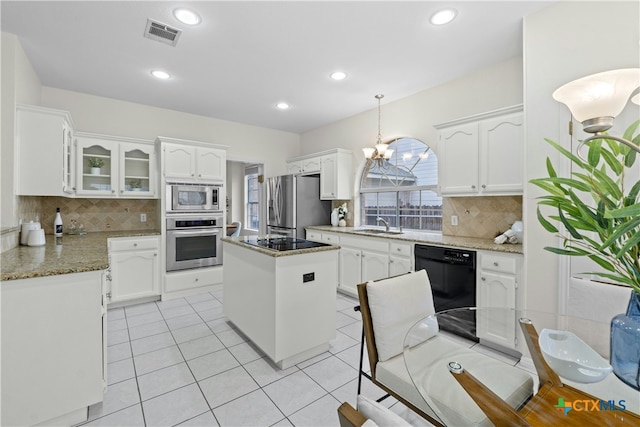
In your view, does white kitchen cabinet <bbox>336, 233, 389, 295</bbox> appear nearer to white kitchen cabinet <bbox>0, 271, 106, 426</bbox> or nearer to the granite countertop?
the granite countertop

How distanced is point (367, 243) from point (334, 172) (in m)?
1.41

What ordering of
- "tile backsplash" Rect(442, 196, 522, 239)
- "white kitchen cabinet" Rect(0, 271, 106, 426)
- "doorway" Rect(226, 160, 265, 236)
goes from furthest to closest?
"doorway" Rect(226, 160, 265, 236)
"tile backsplash" Rect(442, 196, 522, 239)
"white kitchen cabinet" Rect(0, 271, 106, 426)

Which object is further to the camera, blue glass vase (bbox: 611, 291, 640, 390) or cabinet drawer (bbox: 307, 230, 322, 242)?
cabinet drawer (bbox: 307, 230, 322, 242)

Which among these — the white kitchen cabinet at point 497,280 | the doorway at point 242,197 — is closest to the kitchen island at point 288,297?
the white kitchen cabinet at point 497,280

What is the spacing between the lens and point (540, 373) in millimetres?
1213

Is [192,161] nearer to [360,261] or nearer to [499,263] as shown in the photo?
[360,261]

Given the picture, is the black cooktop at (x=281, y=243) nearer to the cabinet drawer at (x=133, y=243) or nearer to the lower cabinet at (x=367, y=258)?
the lower cabinet at (x=367, y=258)

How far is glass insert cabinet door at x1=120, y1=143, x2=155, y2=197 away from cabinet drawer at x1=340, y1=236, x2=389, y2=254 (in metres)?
2.73

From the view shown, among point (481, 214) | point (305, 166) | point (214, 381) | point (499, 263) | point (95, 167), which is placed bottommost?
point (214, 381)

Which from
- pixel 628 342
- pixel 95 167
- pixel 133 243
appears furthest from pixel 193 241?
pixel 628 342

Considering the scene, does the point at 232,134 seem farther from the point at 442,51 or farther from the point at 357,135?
the point at 442,51

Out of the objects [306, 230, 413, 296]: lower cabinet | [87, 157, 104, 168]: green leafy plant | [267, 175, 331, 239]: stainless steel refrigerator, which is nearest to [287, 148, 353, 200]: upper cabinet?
[267, 175, 331, 239]: stainless steel refrigerator

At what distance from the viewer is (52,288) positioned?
1.56 meters

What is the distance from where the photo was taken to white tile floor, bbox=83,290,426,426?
172cm
